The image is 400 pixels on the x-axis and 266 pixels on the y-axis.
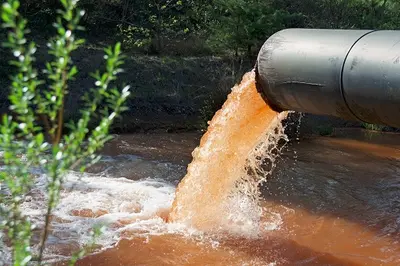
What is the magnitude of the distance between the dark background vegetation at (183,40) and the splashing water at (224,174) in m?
5.18

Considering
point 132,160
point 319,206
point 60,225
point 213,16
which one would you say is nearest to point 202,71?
point 213,16

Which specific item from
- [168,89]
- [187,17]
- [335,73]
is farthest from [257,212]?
[187,17]

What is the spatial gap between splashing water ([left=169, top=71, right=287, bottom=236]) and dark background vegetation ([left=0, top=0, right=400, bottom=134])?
518cm

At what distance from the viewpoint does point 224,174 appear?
6.11 metres

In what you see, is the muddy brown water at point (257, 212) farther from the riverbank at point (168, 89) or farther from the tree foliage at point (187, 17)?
the tree foliage at point (187, 17)

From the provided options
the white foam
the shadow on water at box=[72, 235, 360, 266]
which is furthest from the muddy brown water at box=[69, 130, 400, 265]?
the white foam

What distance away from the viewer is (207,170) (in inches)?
238

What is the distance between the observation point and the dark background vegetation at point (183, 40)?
12031 millimetres

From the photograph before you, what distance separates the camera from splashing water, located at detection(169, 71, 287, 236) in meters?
5.59

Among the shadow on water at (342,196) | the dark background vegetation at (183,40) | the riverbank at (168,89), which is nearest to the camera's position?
the shadow on water at (342,196)

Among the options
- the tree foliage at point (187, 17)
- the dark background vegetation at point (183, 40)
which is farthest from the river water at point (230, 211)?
the tree foliage at point (187, 17)

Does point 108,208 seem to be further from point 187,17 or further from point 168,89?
point 187,17

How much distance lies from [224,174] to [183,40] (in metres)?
9.54

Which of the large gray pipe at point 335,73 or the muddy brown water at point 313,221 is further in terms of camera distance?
the muddy brown water at point 313,221
